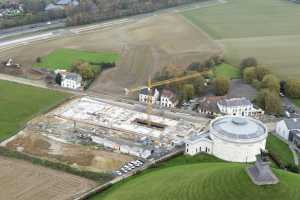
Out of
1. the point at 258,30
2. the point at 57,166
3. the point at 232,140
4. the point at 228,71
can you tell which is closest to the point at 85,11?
the point at 258,30

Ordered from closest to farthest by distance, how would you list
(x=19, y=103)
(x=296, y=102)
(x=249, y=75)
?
(x=19, y=103), (x=296, y=102), (x=249, y=75)

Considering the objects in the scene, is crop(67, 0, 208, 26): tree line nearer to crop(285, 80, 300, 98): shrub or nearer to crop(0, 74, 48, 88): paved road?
crop(0, 74, 48, 88): paved road

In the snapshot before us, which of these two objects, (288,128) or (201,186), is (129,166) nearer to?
(201,186)

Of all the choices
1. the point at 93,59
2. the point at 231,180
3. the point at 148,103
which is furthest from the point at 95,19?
the point at 231,180

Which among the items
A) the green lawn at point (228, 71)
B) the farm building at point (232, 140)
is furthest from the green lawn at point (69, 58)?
the farm building at point (232, 140)

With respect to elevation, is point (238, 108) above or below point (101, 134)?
above

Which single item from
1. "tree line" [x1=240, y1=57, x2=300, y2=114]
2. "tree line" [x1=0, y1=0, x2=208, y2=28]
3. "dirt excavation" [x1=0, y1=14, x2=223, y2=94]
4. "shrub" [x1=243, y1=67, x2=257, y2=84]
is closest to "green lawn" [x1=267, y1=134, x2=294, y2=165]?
"tree line" [x1=240, y1=57, x2=300, y2=114]
